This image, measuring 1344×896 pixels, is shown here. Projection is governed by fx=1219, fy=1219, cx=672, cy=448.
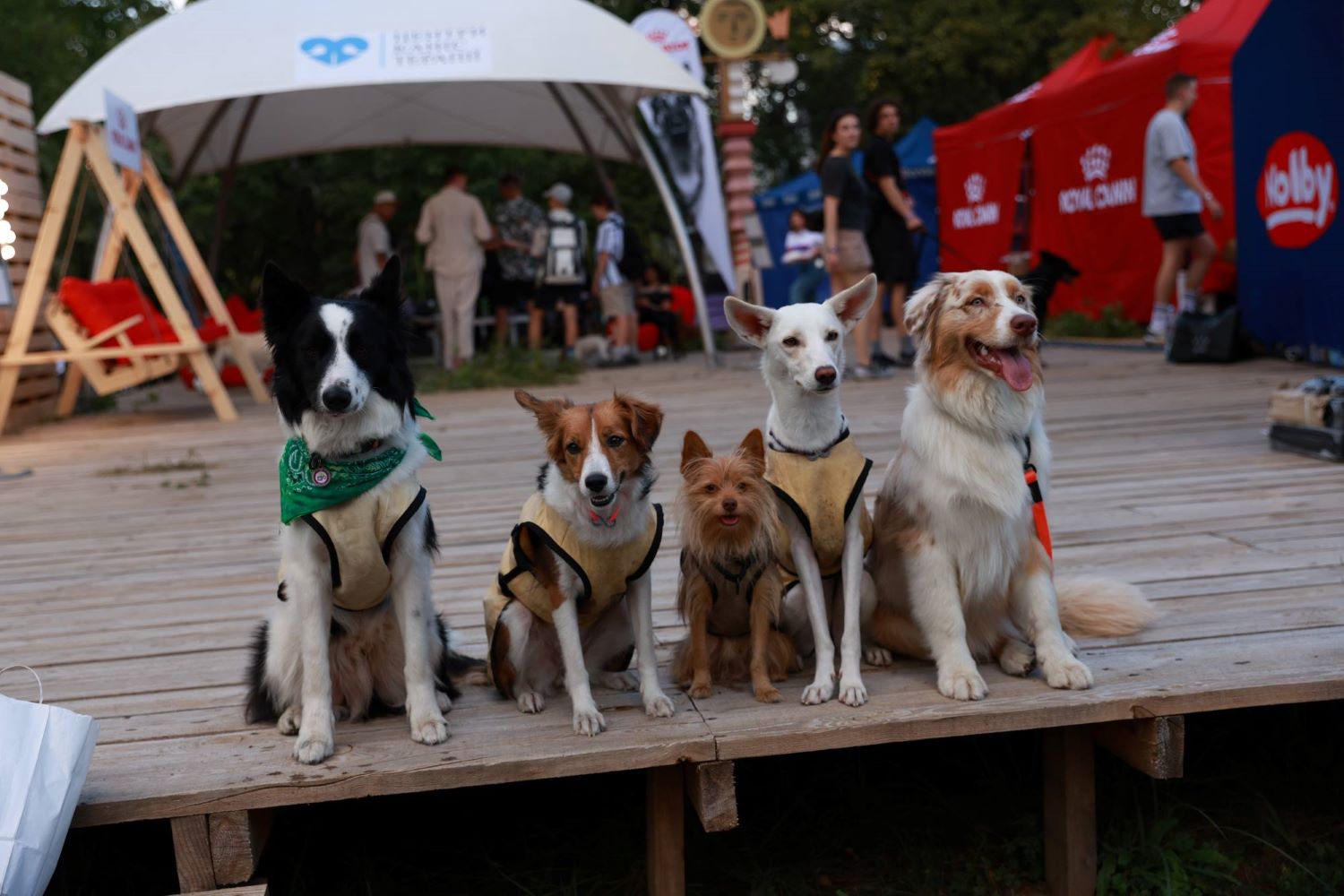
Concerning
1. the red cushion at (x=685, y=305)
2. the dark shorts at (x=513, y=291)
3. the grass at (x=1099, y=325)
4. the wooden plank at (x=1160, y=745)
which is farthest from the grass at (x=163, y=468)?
the red cushion at (x=685, y=305)

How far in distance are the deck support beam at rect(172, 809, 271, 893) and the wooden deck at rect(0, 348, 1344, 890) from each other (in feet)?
0.06

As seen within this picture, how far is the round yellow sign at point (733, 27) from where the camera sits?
13109mm

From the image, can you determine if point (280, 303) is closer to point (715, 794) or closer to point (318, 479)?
point (318, 479)

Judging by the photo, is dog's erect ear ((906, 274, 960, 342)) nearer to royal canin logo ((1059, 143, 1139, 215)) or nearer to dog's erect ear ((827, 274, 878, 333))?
dog's erect ear ((827, 274, 878, 333))

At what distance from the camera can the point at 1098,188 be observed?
12.4 m

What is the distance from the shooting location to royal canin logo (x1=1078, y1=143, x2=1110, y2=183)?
39.8 ft

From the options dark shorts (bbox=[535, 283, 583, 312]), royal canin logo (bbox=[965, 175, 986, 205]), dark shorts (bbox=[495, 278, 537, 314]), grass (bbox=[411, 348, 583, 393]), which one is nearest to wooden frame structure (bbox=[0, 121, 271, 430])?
grass (bbox=[411, 348, 583, 393])

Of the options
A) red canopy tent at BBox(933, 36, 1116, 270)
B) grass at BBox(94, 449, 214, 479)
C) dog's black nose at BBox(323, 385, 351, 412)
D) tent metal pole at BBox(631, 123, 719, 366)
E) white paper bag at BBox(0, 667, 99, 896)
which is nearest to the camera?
white paper bag at BBox(0, 667, 99, 896)

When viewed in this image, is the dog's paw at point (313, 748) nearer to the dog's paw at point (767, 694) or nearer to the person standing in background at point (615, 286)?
the dog's paw at point (767, 694)

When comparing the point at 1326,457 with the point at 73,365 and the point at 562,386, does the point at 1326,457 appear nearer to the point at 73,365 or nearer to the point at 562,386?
the point at 562,386

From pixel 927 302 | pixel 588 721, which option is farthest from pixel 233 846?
pixel 927 302

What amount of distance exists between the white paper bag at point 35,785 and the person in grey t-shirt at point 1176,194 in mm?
8797

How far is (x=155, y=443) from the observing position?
328 inches

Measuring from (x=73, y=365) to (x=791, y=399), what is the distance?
9.29 metres
